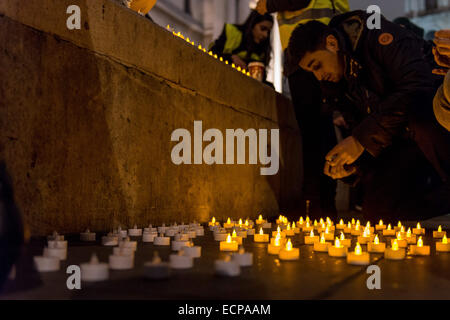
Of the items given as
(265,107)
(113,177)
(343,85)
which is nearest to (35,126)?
(113,177)

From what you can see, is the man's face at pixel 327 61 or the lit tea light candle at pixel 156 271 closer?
the lit tea light candle at pixel 156 271

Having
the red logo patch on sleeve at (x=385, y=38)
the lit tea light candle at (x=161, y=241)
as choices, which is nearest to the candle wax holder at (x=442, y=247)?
the lit tea light candle at (x=161, y=241)

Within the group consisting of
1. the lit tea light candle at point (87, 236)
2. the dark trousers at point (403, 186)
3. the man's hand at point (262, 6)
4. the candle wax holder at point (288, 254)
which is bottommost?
the candle wax holder at point (288, 254)

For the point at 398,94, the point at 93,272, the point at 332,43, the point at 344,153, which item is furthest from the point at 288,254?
the point at 332,43

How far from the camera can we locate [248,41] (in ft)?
25.8

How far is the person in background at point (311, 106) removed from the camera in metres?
5.68

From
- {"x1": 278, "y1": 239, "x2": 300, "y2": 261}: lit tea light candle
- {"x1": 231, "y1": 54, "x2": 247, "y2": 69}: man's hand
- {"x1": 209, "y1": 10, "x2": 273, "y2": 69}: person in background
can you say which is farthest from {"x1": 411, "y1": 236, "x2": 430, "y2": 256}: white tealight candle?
{"x1": 209, "y1": 10, "x2": 273, "y2": 69}: person in background

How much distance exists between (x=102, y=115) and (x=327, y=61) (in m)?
2.35

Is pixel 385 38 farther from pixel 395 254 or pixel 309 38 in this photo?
pixel 395 254

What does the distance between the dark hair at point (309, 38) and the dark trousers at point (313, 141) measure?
3.44ft

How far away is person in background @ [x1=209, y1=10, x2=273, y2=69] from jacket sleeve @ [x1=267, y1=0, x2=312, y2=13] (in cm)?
186

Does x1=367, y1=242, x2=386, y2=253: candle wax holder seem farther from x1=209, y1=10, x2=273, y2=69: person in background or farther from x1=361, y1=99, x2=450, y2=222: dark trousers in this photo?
x1=209, y1=10, x2=273, y2=69: person in background

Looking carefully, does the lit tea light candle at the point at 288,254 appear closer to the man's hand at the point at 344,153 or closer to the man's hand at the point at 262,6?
the man's hand at the point at 344,153

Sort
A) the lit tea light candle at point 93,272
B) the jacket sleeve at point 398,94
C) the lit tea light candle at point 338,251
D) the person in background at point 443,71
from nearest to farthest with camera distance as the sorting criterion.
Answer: the lit tea light candle at point 93,272 < the lit tea light candle at point 338,251 < the person in background at point 443,71 < the jacket sleeve at point 398,94
